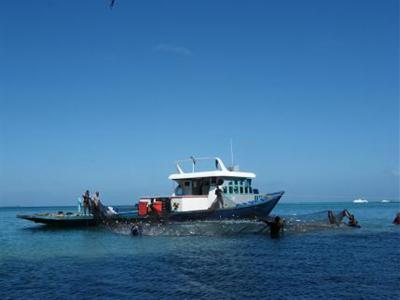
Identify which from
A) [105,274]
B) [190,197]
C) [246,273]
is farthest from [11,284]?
[190,197]

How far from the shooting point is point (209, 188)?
1496 inches

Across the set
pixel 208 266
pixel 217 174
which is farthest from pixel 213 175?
pixel 208 266

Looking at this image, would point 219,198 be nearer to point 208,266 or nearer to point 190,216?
point 190,216

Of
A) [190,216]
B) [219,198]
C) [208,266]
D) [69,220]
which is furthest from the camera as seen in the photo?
[69,220]

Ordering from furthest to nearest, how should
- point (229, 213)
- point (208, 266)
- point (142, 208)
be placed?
1. point (142, 208)
2. point (229, 213)
3. point (208, 266)

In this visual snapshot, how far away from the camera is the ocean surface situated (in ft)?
47.5

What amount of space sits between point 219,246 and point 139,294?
37.5 ft

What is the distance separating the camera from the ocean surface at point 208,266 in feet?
47.5

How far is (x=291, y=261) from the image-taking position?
1994cm

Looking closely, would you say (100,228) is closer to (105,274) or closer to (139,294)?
(105,274)

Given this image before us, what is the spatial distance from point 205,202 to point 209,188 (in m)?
1.59

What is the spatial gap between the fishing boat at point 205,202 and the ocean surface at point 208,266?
377cm

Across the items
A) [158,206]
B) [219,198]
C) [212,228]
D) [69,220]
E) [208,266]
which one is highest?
[219,198]

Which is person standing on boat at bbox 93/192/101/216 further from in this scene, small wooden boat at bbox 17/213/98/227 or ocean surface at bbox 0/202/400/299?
ocean surface at bbox 0/202/400/299
